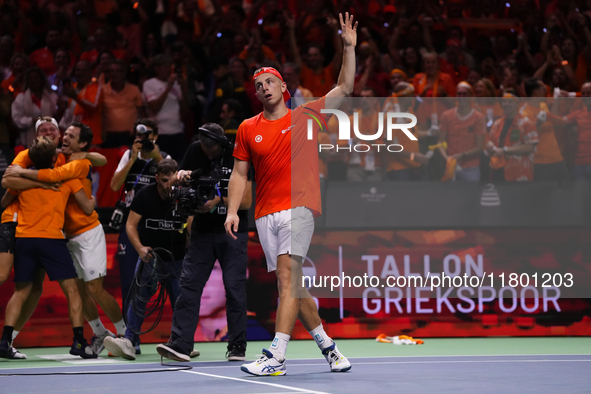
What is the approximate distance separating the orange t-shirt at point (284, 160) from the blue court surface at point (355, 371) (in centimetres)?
128

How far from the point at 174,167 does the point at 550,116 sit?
4392 millimetres

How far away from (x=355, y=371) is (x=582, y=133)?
467 centimetres

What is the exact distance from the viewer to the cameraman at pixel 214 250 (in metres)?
7.17

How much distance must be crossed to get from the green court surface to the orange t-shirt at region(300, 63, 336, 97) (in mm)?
4252

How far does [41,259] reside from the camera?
7.65 meters

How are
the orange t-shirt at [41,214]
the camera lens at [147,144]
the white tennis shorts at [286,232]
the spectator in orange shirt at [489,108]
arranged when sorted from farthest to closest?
the spectator in orange shirt at [489,108] → the camera lens at [147,144] → the orange t-shirt at [41,214] → the white tennis shorts at [286,232]

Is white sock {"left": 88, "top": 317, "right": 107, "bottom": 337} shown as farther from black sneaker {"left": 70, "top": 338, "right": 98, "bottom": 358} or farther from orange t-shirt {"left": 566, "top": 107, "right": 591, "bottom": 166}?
orange t-shirt {"left": 566, "top": 107, "right": 591, "bottom": 166}

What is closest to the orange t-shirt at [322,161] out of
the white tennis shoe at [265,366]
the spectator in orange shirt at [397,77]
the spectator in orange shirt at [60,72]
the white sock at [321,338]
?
the spectator in orange shirt at [397,77]

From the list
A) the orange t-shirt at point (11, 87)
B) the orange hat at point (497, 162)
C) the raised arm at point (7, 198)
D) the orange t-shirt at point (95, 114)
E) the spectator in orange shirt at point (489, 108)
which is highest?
the orange t-shirt at point (11, 87)

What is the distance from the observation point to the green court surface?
24.7ft

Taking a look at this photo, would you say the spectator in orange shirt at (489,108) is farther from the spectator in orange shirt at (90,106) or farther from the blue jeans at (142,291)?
the spectator in orange shirt at (90,106)

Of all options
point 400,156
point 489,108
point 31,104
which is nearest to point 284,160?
point 400,156

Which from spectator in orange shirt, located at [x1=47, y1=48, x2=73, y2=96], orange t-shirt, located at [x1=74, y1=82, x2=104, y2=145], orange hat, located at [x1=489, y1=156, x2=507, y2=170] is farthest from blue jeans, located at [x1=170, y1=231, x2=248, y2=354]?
spectator in orange shirt, located at [x1=47, y1=48, x2=73, y2=96]

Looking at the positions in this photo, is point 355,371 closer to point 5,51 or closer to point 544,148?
point 544,148
